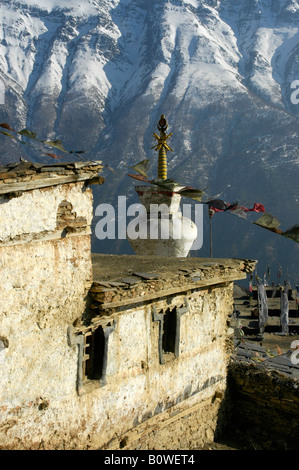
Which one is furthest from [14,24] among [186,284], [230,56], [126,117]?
[186,284]

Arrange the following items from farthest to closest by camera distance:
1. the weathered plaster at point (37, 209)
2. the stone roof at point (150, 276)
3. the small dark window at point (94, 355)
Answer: the small dark window at point (94, 355)
the stone roof at point (150, 276)
the weathered plaster at point (37, 209)

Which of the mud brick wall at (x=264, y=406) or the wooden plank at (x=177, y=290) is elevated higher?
the wooden plank at (x=177, y=290)

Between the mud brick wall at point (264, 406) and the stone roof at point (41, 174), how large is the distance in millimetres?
6234

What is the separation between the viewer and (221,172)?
107 meters

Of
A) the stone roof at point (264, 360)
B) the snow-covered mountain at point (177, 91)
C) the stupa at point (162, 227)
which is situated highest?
the snow-covered mountain at point (177, 91)

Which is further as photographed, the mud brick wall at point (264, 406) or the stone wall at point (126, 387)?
the mud brick wall at point (264, 406)

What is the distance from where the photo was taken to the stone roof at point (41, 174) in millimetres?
7473

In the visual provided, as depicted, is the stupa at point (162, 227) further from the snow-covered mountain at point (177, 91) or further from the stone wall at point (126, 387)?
the snow-covered mountain at point (177, 91)

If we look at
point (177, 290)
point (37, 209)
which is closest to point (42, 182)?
point (37, 209)

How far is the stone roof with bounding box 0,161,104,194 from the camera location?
24.5 ft

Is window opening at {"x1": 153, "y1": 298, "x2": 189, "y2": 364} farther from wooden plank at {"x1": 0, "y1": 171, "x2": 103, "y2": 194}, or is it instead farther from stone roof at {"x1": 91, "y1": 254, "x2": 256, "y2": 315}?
wooden plank at {"x1": 0, "y1": 171, "x2": 103, "y2": 194}

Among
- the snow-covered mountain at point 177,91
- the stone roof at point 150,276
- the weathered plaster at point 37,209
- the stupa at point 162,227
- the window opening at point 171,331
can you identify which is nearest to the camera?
the weathered plaster at point 37,209

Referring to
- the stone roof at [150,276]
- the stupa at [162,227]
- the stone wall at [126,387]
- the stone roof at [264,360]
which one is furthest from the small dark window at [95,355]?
the stupa at [162,227]
